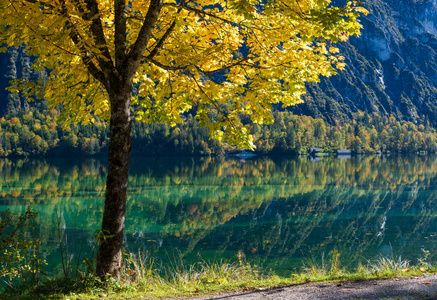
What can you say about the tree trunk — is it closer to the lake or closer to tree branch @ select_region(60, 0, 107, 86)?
tree branch @ select_region(60, 0, 107, 86)

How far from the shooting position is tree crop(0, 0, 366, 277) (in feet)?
21.3

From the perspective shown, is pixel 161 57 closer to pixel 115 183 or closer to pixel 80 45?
pixel 80 45

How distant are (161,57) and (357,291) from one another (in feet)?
19.4

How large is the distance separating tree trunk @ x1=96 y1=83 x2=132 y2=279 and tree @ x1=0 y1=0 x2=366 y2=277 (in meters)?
0.02

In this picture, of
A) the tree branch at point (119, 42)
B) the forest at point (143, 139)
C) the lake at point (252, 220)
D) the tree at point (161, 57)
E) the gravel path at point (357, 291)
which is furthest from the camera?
the forest at point (143, 139)

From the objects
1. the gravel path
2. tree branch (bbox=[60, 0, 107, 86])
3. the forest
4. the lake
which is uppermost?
the forest

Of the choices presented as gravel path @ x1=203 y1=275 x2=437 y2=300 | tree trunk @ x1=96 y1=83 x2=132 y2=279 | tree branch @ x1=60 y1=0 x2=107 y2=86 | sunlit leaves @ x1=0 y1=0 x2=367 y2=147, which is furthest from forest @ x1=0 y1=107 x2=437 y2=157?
gravel path @ x1=203 y1=275 x2=437 y2=300

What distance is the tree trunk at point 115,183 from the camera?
7.38m

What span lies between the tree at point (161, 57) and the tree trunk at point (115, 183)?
0.02 metres

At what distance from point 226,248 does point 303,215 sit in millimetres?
10289

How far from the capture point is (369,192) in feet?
131

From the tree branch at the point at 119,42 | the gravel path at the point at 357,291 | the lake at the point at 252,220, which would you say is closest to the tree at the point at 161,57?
the tree branch at the point at 119,42

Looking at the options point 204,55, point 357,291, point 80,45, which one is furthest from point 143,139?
point 357,291

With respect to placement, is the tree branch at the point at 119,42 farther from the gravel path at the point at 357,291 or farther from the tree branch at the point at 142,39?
the gravel path at the point at 357,291
